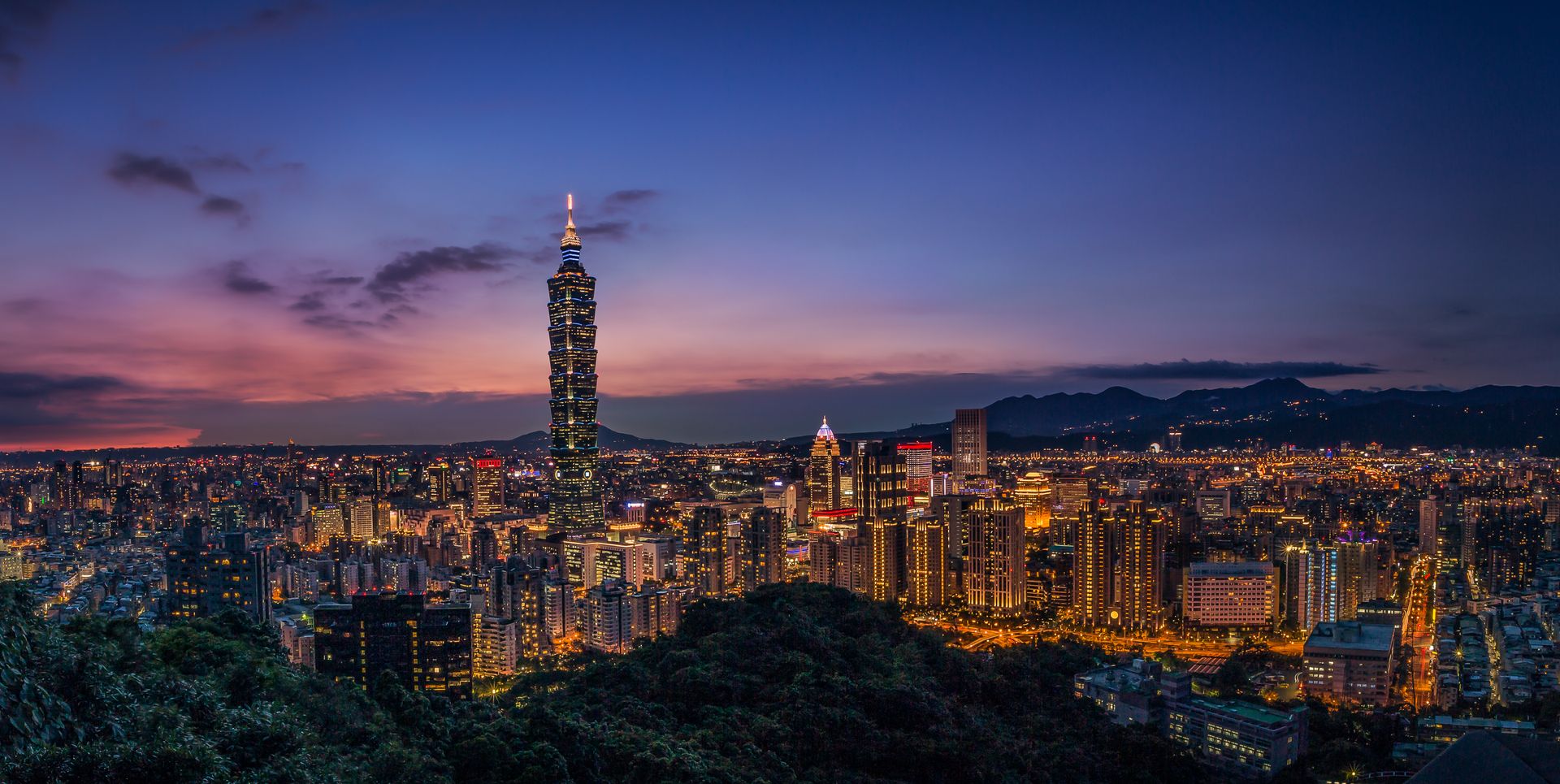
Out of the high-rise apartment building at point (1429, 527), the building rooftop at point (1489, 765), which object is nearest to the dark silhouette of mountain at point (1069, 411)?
the high-rise apartment building at point (1429, 527)

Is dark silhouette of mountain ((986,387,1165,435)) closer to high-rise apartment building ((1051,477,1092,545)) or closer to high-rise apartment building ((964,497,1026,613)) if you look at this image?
high-rise apartment building ((1051,477,1092,545))

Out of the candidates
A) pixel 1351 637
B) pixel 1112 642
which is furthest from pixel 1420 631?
pixel 1112 642

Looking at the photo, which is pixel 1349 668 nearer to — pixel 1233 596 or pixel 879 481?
pixel 1233 596

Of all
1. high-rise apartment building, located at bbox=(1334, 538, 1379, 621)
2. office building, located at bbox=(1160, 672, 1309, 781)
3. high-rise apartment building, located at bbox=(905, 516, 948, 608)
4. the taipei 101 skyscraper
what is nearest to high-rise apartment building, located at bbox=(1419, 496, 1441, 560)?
high-rise apartment building, located at bbox=(1334, 538, 1379, 621)

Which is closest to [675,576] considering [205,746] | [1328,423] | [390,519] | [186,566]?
[186,566]

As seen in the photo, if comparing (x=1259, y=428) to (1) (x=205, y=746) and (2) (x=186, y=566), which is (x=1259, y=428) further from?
(1) (x=205, y=746)
